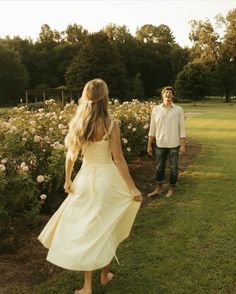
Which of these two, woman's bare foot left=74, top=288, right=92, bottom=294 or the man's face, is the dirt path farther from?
the man's face

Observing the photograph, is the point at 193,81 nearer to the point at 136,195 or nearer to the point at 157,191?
the point at 157,191

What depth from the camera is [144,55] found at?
281ft

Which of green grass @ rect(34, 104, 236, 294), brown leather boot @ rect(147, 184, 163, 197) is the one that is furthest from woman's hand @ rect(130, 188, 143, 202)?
brown leather boot @ rect(147, 184, 163, 197)

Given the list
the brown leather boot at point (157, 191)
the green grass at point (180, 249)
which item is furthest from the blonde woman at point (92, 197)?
the brown leather boot at point (157, 191)

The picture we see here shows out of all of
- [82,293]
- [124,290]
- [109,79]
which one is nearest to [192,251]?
[124,290]

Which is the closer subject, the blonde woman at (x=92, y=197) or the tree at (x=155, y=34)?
the blonde woman at (x=92, y=197)

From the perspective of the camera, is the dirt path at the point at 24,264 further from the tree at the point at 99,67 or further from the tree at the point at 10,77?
the tree at the point at 10,77

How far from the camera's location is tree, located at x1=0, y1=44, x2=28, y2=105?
65.7 m

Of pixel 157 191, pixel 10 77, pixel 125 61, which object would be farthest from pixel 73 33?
pixel 157 191

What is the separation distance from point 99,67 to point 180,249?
60.1 meters

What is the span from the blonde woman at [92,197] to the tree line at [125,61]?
191ft

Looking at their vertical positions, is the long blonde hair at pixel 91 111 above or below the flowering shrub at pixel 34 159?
above

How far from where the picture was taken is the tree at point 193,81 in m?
68.7

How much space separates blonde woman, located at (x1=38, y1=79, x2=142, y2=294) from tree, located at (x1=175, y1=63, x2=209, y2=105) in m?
65.9
